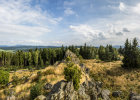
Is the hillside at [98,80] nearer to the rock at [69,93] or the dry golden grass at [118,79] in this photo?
the dry golden grass at [118,79]

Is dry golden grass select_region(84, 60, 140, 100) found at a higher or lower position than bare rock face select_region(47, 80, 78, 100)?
lower

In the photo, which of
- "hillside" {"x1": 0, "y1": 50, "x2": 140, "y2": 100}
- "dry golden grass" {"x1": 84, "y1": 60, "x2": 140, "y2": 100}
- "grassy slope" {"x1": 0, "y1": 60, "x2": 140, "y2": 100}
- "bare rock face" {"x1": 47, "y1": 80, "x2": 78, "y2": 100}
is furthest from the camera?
"dry golden grass" {"x1": 84, "y1": 60, "x2": 140, "y2": 100}

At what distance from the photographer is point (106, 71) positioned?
3834cm

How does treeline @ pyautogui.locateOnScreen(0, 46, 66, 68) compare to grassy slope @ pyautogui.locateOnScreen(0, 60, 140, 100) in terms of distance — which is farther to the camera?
treeline @ pyautogui.locateOnScreen(0, 46, 66, 68)

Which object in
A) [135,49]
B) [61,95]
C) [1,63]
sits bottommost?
[1,63]

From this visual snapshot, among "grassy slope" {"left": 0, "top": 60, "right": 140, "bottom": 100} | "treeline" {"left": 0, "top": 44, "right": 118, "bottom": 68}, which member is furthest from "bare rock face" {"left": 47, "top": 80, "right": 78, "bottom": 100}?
"treeline" {"left": 0, "top": 44, "right": 118, "bottom": 68}

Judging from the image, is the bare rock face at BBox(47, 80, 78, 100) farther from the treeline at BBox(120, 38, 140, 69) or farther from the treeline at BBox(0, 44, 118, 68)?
the treeline at BBox(0, 44, 118, 68)

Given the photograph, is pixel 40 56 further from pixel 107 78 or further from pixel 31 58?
pixel 107 78

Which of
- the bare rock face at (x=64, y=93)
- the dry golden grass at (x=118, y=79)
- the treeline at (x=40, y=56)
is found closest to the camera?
the bare rock face at (x=64, y=93)

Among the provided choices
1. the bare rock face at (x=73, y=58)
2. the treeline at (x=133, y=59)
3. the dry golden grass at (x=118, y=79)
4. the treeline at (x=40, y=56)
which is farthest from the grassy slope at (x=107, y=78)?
the treeline at (x=40, y=56)

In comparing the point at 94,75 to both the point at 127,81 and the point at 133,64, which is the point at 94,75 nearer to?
the point at 127,81

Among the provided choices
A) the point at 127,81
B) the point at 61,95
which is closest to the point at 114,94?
the point at 127,81

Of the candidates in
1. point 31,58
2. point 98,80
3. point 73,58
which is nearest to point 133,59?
point 98,80

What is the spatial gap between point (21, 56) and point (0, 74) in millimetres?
51695
